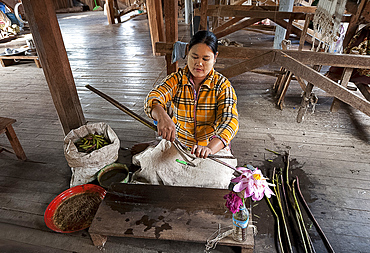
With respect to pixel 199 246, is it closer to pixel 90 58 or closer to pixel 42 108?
pixel 42 108

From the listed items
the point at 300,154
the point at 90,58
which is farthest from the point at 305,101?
the point at 90,58

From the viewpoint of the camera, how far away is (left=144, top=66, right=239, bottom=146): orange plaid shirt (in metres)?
1.87

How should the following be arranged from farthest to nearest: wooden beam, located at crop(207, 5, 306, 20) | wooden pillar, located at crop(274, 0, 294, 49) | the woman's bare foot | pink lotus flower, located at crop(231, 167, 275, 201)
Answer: wooden pillar, located at crop(274, 0, 294, 49)
wooden beam, located at crop(207, 5, 306, 20)
the woman's bare foot
pink lotus flower, located at crop(231, 167, 275, 201)

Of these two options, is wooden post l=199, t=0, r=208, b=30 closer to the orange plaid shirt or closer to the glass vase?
the orange plaid shirt

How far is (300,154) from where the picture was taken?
2.89 meters

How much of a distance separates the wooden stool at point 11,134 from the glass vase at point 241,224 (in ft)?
9.01

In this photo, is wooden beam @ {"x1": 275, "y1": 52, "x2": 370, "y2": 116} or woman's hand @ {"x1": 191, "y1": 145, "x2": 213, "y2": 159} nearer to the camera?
woman's hand @ {"x1": 191, "y1": 145, "x2": 213, "y2": 159}

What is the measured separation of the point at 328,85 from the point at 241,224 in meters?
1.95

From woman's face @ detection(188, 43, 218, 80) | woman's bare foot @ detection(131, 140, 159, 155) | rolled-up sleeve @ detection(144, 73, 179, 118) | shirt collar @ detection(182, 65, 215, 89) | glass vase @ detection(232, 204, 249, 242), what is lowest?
woman's bare foot @ detection(131, 140, 159, 155)

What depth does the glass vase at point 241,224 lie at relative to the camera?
150 cm

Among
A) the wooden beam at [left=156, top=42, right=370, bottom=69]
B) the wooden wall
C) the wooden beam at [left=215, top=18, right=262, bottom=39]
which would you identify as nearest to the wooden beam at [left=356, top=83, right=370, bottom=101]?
the wooden beam at [left=156, top=42, right=370, bottom=69]

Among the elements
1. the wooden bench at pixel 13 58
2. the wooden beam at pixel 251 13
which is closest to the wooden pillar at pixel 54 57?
the wooden beam at pixel 251 13

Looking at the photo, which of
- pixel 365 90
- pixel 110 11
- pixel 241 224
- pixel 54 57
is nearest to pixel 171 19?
pixel 54 57

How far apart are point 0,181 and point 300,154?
3692mm
